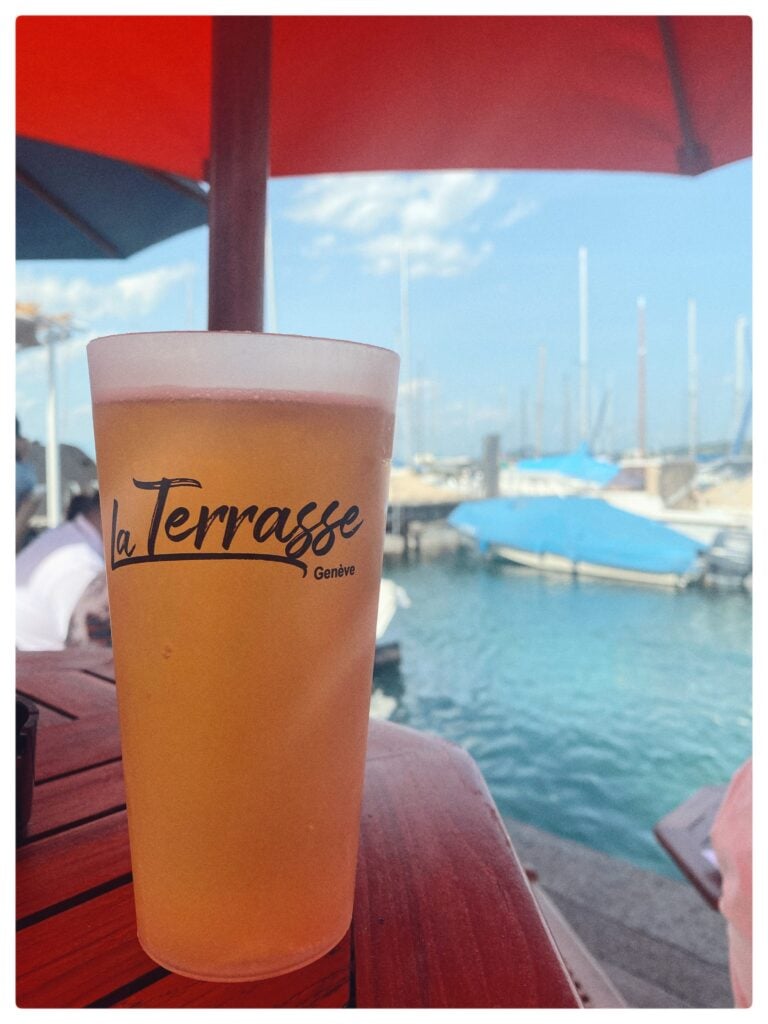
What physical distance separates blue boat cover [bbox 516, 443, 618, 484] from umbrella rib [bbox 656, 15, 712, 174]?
19.8 m

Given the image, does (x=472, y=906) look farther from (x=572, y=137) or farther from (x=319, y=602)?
(x=572, y=137)

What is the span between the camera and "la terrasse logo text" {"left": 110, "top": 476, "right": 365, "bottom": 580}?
30 centimetres

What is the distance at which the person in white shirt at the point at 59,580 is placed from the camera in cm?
234

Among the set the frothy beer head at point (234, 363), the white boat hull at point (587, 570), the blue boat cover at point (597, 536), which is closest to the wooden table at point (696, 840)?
the frothy beer head at point (234, 363)

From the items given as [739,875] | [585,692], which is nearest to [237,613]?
[739,875]

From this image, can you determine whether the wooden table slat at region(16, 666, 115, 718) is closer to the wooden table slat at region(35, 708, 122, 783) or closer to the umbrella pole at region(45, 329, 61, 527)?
the wooden table slat at region(35, 708, 122, 783)

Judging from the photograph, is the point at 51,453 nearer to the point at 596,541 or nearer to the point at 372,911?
the point at 372,911

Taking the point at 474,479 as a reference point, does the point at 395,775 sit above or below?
below

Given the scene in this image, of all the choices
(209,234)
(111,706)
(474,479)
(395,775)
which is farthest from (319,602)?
(474,479)

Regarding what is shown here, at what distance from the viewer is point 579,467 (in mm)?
21344

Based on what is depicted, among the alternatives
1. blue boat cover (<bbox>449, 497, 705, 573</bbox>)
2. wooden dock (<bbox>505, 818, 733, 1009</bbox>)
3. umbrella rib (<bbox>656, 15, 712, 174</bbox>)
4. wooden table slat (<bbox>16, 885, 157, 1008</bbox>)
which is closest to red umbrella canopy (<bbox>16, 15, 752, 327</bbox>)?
umbrella rib (<bbox>656, 15, 712, 174</bbox>)

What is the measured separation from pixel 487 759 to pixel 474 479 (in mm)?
16196

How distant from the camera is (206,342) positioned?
0.98ft

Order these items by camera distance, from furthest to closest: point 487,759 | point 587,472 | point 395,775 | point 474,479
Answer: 1. point 474,479
2. point 587,472
3. point 487,759
4. point 395,775
